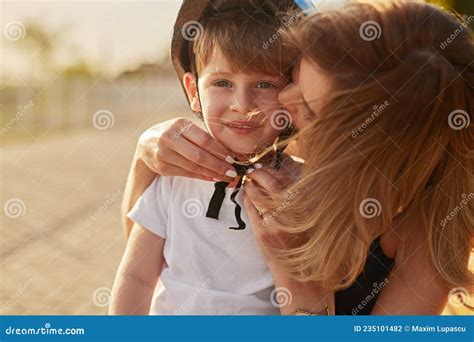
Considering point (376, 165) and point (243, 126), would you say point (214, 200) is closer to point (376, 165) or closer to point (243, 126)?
point (243, 126)

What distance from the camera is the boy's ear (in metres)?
2.84

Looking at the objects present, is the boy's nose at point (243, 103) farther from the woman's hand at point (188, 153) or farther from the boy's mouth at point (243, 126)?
the woman's hand at point (188, 153)

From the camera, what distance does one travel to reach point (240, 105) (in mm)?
2551

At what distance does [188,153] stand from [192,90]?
13.9 inches

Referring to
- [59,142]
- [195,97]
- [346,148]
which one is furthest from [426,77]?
[59,142]

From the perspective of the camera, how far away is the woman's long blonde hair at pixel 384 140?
7.67 ft

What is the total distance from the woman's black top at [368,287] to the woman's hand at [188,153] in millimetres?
610

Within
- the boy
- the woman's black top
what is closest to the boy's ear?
the boy

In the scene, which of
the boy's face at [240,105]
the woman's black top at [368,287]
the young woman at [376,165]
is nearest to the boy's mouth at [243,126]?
the boy's face at [240,105]

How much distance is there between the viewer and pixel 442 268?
252 cm

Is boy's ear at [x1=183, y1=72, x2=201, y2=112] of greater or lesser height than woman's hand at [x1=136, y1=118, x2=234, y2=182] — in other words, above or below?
above

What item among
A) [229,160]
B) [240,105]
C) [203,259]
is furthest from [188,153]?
[203,259]

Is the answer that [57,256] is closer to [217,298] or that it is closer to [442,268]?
[217,298]

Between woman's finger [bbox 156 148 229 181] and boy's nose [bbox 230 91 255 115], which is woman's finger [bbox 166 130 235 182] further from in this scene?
boy's nose [bbox 230 91 255 115]
